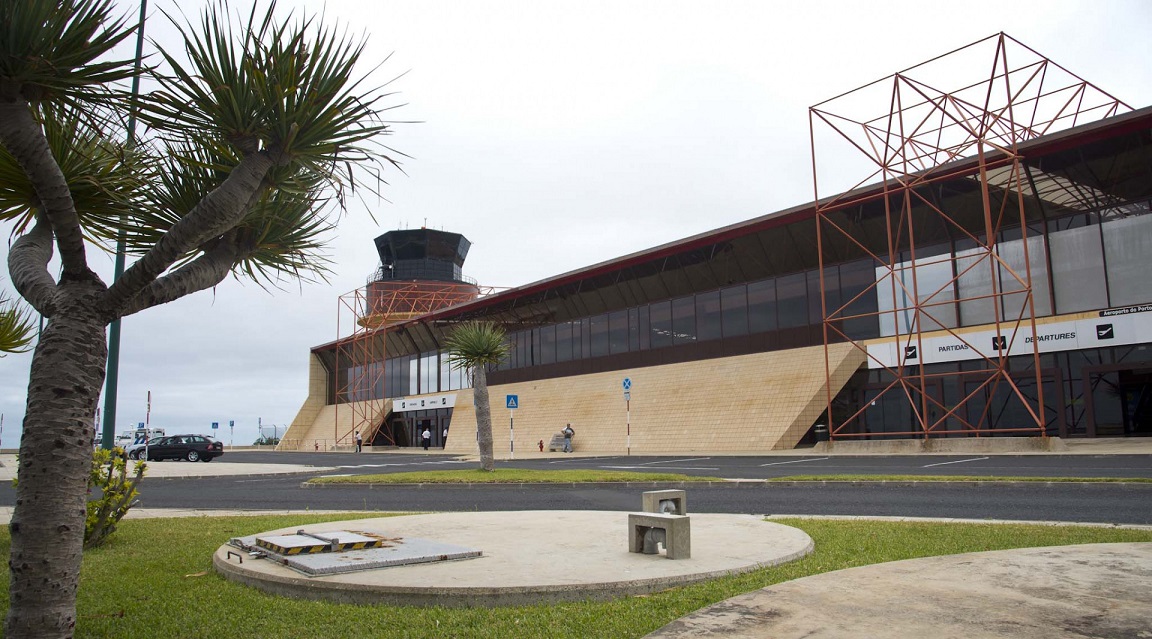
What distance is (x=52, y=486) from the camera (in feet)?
12.4

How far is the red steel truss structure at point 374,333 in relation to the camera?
192 feet

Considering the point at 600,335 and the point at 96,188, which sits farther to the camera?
the point at 600,335

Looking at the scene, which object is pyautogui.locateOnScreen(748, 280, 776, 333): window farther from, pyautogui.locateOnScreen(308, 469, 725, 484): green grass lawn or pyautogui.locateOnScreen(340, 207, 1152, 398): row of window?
pyautogui.locateOnScreen(308, 469, 725, 484): green grass lawn

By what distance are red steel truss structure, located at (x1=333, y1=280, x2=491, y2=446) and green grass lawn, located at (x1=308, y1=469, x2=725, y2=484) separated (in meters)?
38.0

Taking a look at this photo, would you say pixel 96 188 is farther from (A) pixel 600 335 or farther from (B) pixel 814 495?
(A) pixel 600 335

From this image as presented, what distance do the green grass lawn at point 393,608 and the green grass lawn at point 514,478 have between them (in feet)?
28.2

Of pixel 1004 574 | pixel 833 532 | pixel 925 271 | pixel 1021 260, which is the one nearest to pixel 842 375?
pixel 925 271

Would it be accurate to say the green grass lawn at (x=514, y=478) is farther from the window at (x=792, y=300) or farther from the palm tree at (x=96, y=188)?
the window at (x=792, y=300)

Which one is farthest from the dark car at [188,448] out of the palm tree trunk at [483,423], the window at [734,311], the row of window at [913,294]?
the window at [734,311]

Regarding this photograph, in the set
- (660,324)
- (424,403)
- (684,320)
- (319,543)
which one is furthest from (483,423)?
(424,403)

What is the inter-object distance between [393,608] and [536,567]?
4.10 ft

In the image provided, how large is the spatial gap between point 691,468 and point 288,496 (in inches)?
388

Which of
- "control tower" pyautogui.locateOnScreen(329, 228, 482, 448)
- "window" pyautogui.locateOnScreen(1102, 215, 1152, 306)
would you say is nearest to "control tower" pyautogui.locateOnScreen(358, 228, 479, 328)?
"control tower" pyautogui.locateOnScreen(329, 228, 482, 448)

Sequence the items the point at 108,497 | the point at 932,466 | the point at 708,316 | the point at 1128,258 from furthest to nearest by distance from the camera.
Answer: the point at 708,316, the point at 1128,258, the point at 932,466, the point at 108,497
